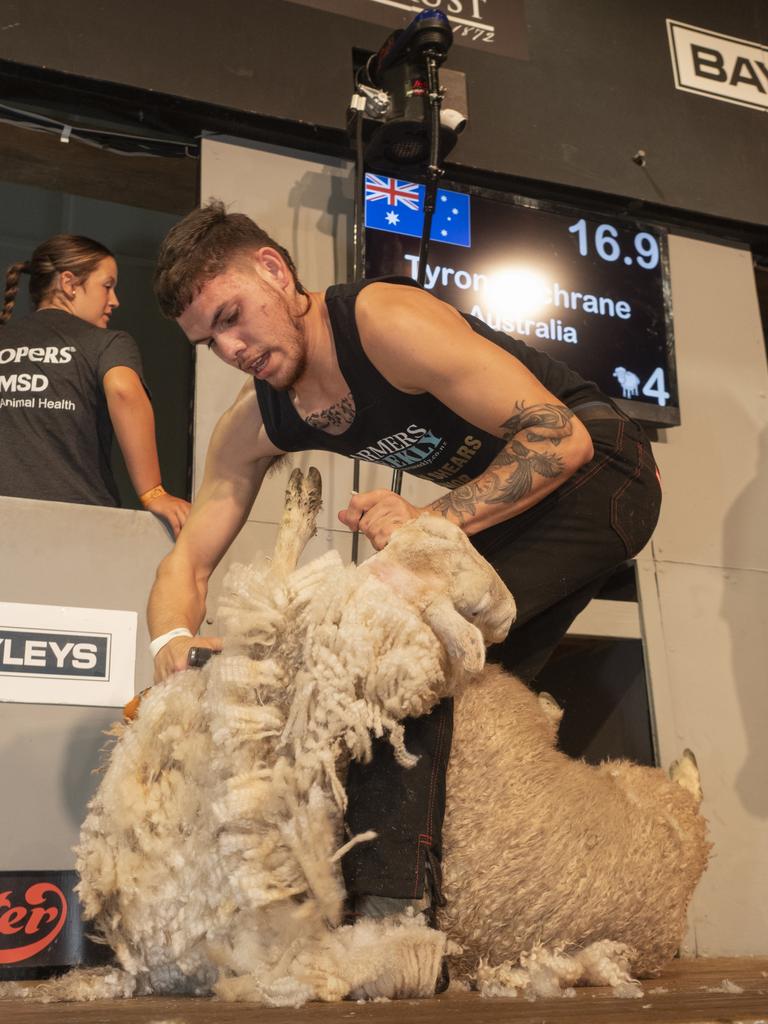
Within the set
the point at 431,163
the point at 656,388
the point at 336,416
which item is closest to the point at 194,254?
the point at 336,416

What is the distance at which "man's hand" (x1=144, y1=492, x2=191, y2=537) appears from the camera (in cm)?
213

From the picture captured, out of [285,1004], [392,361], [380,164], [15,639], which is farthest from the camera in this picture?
[380,164]

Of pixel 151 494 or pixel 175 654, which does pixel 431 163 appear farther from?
pixel 175 654

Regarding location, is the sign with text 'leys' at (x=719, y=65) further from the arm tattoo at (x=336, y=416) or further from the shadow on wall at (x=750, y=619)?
the arm tattoo at (x=336, y=416)

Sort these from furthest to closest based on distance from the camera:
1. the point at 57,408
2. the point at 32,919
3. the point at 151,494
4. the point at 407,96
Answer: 1. the point at 407,96
2. the point at 57,408
3. the point at 151,494
4. the point at 32,919

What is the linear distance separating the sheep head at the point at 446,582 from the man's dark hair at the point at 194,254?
Answer: 75 centimetres

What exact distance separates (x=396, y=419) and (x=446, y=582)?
578 millimetres

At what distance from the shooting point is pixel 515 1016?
85 centimetres

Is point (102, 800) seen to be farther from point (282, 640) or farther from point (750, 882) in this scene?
point (750, 882)

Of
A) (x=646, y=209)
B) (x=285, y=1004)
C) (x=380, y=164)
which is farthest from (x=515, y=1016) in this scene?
(x=646, y=209)

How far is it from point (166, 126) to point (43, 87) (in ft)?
1.11

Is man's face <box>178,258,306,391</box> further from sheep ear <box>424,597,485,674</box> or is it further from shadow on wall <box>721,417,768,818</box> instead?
shadow on wall <box>721,417,768,818</box>

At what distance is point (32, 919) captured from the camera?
185cm

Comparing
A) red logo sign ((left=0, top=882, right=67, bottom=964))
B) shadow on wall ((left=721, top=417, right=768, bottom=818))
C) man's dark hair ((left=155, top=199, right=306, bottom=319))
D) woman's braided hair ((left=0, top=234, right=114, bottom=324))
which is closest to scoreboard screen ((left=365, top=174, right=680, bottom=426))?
shadow on wall ((left=721, top=417, right=768, bottom=818))
